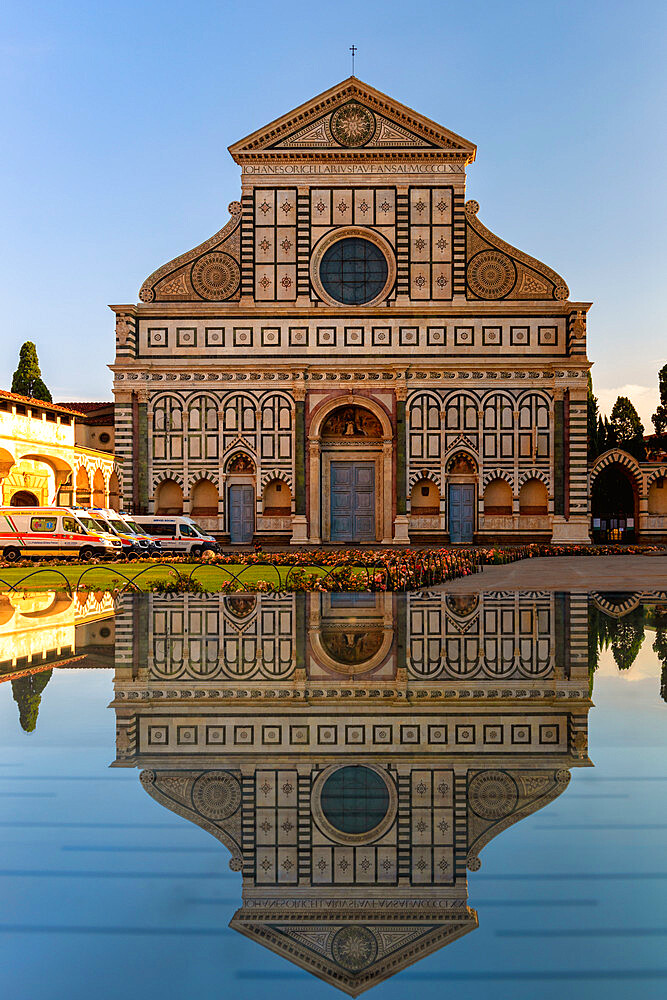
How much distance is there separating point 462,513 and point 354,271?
11.1 metres

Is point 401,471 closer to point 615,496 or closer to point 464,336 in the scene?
point 464,336

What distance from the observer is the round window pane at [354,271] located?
112 ft

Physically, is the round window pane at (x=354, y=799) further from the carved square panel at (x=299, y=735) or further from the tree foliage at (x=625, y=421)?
the tree foliage at (x=625, y=421)

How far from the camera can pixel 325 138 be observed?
111ft

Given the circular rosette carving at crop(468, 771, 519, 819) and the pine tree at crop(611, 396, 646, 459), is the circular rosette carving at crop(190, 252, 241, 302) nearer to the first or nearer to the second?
the pine tree at crop(611, 396, 646, 459)

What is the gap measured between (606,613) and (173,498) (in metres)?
25.0

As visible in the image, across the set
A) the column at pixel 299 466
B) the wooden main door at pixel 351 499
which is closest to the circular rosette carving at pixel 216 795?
the column at pixel 299 466

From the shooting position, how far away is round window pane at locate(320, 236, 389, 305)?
3403 cm

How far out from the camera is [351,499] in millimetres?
34375

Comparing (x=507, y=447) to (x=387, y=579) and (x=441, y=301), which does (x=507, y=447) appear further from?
(x=387, y=579)

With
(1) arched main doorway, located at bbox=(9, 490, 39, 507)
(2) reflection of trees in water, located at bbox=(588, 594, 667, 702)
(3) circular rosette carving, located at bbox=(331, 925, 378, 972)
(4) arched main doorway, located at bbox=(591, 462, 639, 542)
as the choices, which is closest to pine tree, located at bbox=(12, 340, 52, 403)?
(1) arched main doorway, located at bbox=(9, 490, 39, 507)

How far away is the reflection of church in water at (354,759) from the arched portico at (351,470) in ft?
79.3

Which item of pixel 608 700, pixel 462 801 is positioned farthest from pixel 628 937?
pixel 608 700

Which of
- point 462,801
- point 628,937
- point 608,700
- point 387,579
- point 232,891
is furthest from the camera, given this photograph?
point 387,579
